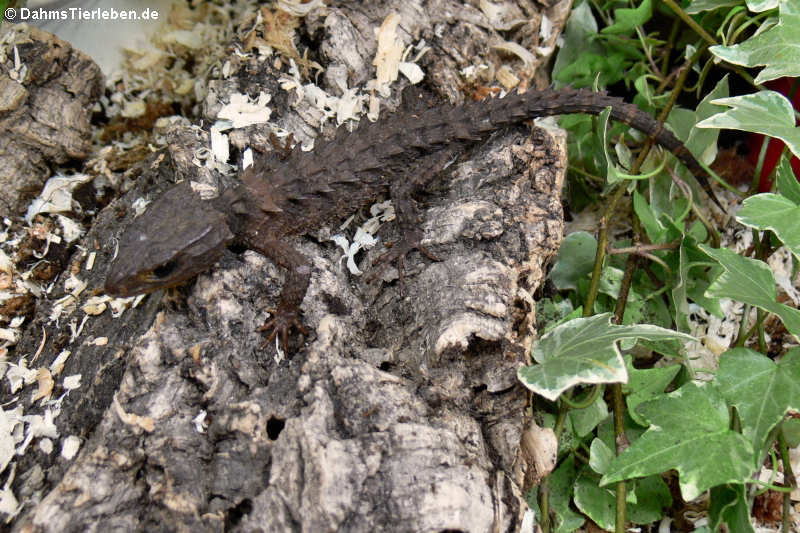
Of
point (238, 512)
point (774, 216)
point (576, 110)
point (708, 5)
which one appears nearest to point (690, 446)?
point (774, 216)

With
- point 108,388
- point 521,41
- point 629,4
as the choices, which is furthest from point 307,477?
point 629,4

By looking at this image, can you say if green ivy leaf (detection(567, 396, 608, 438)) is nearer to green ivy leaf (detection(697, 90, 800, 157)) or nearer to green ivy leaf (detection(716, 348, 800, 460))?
green ivy leaf (detection(716, 348, 800, 460))

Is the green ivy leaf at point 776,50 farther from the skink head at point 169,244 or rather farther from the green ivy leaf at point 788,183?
the skink head at point 169,244

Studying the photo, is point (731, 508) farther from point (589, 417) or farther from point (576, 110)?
point (576, 110)

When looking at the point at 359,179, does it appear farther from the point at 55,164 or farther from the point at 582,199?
the point at 55,164

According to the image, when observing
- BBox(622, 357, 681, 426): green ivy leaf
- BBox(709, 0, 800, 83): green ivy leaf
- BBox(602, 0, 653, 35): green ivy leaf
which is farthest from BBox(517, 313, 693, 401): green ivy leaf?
BBox(602, 0, 653, 35): green ivy leaf

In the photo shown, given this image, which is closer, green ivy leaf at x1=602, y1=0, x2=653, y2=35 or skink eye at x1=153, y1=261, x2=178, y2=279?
skink eye at x1=153, y1=261, x2=178, y2=279
